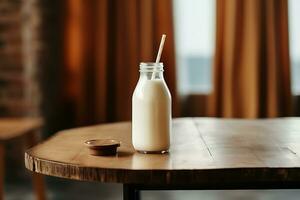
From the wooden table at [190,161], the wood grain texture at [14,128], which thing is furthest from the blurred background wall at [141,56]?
the wooden table at [190,161]

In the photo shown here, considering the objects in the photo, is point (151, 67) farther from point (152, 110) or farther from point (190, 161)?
point (190, 161)

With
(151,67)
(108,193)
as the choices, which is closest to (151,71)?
(151,67)

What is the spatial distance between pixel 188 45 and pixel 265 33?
1.57ft

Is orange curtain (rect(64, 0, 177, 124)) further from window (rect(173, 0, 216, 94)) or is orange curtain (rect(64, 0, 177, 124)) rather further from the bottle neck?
the bottle neck

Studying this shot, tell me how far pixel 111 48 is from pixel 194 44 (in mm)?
522

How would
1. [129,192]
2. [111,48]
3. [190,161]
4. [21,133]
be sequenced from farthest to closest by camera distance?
1. [111,48]
2. [21,133]
3. [129,192]
4. [190,161]

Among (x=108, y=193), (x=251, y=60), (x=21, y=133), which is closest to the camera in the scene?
(x=21, y=133)

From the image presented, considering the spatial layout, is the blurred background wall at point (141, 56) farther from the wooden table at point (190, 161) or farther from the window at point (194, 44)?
the wooden table at point (190, 161)

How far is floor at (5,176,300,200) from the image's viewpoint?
2809 mm

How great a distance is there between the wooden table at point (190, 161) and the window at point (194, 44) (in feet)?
5.55

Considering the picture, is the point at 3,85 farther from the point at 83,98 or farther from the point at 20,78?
the point at 83,98

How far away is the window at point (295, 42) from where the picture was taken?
3225 millimetres

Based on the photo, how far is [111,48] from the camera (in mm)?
3289

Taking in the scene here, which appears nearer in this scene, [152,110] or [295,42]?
[152,110]
